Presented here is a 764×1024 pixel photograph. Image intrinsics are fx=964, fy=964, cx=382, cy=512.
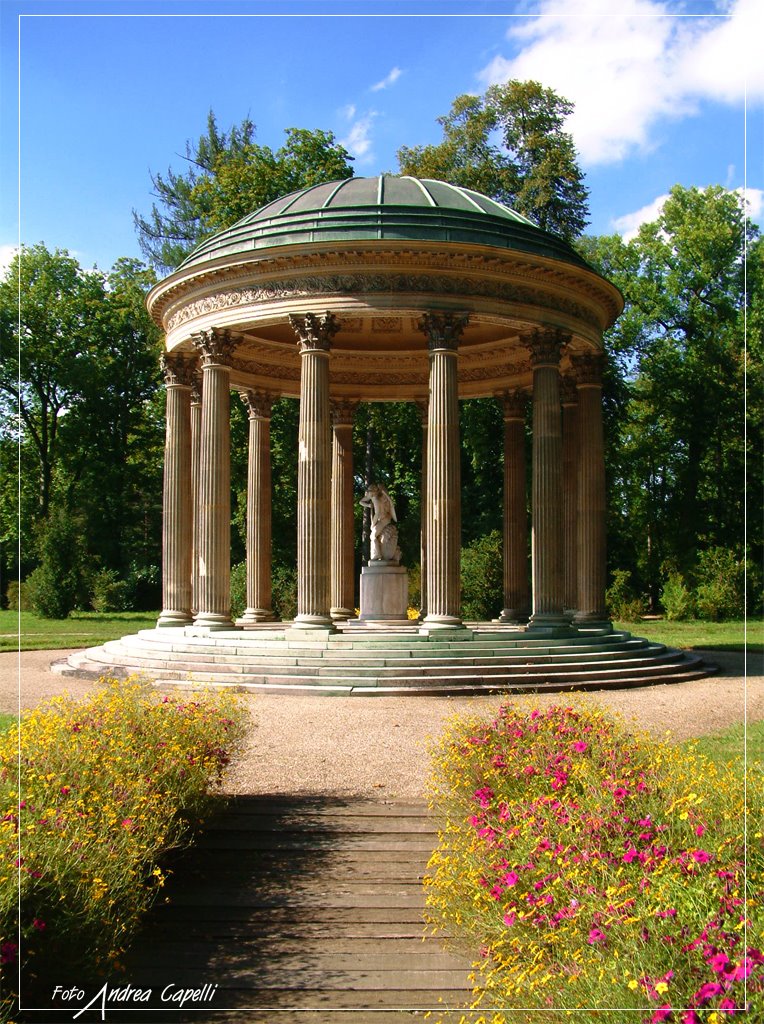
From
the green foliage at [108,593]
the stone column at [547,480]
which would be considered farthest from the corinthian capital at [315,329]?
the green foliage at [108,593]

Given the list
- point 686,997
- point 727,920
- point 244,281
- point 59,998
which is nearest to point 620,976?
point 686,997

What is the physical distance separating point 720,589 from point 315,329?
1395 inches

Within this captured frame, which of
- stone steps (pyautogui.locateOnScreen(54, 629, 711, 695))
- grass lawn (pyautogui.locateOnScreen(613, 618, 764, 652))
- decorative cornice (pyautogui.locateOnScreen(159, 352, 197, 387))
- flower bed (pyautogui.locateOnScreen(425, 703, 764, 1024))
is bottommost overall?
grass lawn (pyautogui.locateOnScreen(613, 618, 764, 652))

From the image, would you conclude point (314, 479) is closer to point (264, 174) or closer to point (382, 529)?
Result: point (382, 529)

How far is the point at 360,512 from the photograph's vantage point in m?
60.0

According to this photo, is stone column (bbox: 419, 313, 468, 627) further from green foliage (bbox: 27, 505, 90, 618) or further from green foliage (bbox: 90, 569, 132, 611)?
green foliage (bbox: 90, 569, 132, 611)

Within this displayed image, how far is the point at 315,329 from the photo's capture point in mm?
28234

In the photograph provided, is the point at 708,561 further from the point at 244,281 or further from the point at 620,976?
the point at 620,976

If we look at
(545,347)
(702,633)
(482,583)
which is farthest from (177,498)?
(702,633)

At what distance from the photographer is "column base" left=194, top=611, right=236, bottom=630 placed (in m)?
30.0

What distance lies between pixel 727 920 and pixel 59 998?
17.6 ft

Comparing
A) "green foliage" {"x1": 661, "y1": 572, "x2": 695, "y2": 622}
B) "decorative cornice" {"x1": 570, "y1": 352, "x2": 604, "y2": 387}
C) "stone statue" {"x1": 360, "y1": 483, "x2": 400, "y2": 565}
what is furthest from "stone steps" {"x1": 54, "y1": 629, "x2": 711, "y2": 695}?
"green foliage" {"x1": 661, "y1": 572, "x2": 695, "y2": 622}

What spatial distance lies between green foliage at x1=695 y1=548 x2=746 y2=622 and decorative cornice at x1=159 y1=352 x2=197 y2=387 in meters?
34.1

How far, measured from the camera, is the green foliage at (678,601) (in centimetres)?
5522
